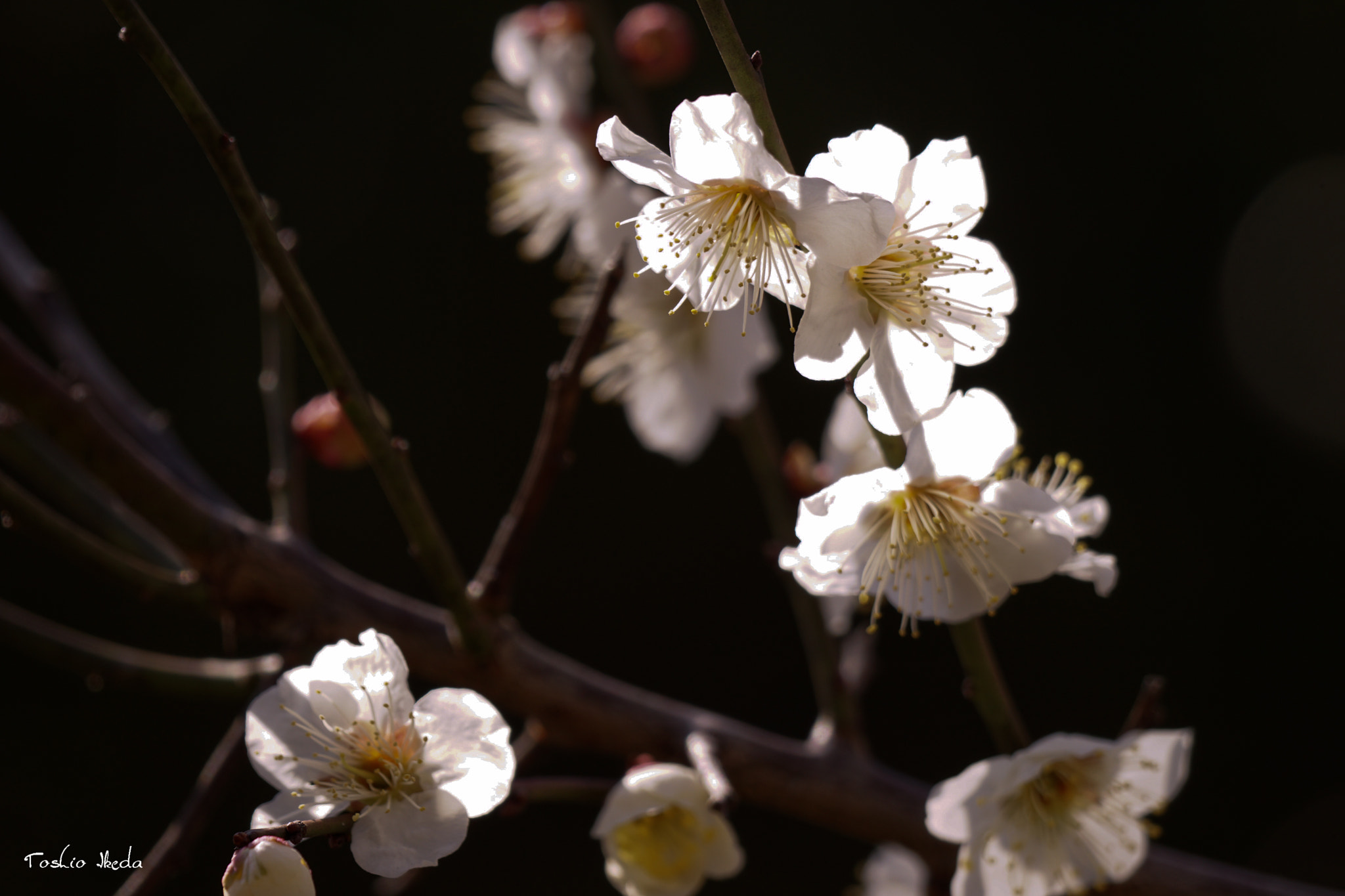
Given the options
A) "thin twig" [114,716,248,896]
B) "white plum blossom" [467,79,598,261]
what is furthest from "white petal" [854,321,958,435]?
"white plum blossom" [467,79,598,261]

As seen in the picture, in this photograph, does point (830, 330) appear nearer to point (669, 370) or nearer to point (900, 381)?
point (900, 381)

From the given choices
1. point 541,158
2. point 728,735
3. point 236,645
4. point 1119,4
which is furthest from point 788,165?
point 1119,4

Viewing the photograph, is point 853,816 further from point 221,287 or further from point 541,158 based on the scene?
point 221,287

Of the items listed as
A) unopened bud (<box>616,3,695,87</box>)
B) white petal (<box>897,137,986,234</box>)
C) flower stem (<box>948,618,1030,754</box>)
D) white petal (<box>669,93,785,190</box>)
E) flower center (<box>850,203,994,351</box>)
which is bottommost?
flower stem (<box>948,618,1030,754</box>)

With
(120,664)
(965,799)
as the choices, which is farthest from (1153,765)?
(120,664)

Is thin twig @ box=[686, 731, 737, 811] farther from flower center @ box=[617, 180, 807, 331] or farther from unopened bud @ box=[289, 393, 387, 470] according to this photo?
unopened bud @ box=[289, 393, 387, 470]

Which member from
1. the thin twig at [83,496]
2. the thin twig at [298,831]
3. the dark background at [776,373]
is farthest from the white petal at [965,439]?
the dark background at [776,373]

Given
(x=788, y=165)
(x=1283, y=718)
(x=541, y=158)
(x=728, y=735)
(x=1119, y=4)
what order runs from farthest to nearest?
(x=1119, y=4) < (x=1283, y=718) < (x=541, y=158) < (x=728, y=735) < (x=788, y=165)

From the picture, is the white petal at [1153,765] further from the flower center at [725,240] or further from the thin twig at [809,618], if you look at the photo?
the flower center at [725,240]
